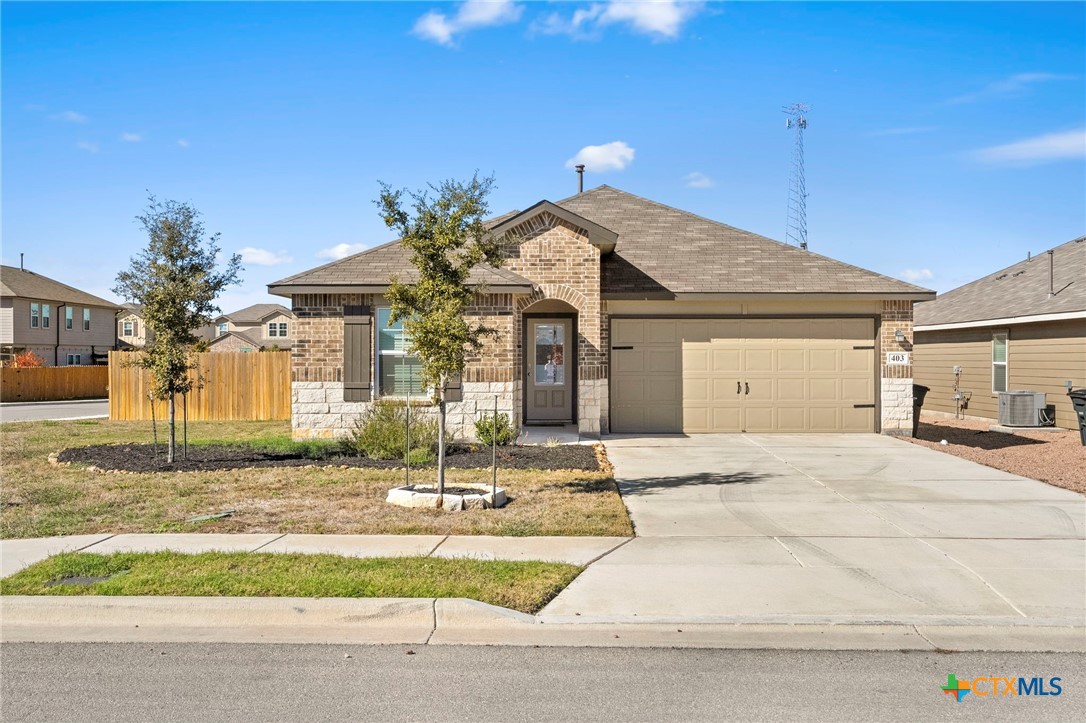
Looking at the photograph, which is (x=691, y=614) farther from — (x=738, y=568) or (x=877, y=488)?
(x=877, y=488)

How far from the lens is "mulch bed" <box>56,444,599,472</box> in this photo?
41.1ft

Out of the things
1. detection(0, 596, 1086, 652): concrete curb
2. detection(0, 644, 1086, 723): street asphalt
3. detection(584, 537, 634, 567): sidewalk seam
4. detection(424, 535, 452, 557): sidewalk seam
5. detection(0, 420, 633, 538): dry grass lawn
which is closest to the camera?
detection(0, 644, 1086, 723): street asphalt

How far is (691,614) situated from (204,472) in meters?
8.74

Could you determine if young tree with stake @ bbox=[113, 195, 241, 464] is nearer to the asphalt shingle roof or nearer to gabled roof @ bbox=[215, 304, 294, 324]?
the asphalt shingle roof

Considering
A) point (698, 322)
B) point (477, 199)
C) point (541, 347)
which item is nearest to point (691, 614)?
point (477, 199)

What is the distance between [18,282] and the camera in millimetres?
45438

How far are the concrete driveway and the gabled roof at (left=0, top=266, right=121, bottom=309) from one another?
43474mm

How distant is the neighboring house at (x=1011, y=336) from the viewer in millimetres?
18672

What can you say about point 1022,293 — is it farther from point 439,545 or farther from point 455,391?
point 439,545

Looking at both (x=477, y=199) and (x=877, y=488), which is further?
(x=877, y=488)

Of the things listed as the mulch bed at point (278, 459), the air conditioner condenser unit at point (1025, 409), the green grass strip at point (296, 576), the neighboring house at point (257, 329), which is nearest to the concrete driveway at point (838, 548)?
the green grass strip at point (296, 576)

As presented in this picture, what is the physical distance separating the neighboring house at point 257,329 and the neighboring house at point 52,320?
995 cm

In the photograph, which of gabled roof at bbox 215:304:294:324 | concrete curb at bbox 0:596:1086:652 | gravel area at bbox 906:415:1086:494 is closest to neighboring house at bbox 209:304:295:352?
gabled roof at bbox 215:304:294:324

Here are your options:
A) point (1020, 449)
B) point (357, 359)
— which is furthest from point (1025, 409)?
point (357, 359)
